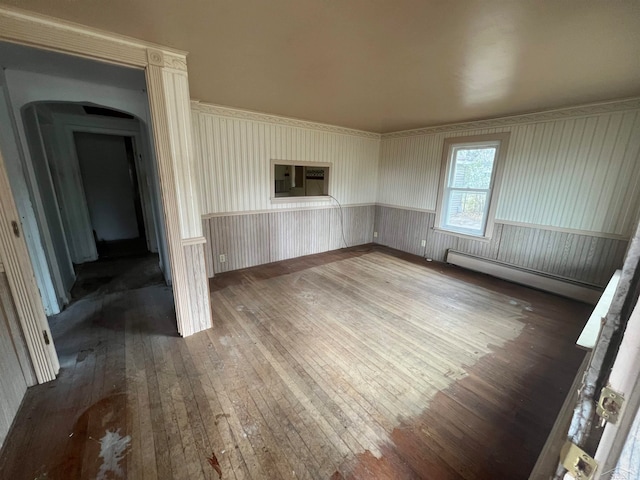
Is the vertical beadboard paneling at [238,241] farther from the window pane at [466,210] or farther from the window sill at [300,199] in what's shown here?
the window pane at [466,210]

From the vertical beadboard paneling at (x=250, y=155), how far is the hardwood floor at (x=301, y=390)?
5.67 ft

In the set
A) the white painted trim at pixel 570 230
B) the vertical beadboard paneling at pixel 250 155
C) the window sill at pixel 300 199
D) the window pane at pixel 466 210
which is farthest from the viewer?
the window sill at pixel 300 199

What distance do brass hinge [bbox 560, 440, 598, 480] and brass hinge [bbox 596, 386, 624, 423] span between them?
0.33 feet

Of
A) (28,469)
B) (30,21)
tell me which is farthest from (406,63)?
(28,469)

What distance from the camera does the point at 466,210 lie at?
4.74 meters

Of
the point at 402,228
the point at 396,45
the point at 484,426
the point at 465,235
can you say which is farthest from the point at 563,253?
the point at 396,45

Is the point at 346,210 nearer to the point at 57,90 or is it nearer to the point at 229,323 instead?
the point at 229,323

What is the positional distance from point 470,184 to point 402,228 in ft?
5.41

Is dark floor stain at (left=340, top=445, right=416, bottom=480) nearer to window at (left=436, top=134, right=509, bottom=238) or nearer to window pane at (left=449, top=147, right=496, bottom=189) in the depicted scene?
window at (left=436, top=134, right=509, bottom=238)

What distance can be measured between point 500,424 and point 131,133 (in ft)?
21.4

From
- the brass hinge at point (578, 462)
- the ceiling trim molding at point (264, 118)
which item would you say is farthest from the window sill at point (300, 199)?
the brass hinge at point (578, 462)

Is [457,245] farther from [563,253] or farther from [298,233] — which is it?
[298,233]

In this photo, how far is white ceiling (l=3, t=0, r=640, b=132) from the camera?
1.55 meters

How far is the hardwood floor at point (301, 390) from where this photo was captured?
1475mm
